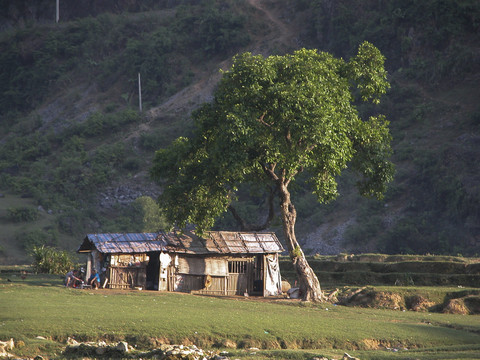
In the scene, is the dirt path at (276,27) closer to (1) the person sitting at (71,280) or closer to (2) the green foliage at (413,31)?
(2) the green foliage at (413,31)

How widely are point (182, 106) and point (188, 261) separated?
186ft

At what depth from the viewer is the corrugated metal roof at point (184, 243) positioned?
31.6m

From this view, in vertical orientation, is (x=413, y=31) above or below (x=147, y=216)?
above

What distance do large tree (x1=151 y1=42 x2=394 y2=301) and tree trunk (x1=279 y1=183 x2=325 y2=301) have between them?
49 millimetres

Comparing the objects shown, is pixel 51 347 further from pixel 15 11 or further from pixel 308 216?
pixel 15 11

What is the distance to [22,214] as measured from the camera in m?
70.3

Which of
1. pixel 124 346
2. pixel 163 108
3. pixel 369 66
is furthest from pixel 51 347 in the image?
pixel 163 108

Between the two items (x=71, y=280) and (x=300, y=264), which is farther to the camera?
(x=300, y=264)

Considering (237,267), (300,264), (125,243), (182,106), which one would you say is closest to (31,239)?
(182,106)

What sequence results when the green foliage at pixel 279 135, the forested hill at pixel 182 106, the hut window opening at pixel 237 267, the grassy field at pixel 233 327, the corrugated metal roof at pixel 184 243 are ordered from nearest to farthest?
the grassy field at pixel 233 327 → the green foliage at pixel 279 135 → the corrugated metal roof at pixel 184 243 → the hut window opening at pixel 237 267 → the forested hill at pixel 182 106

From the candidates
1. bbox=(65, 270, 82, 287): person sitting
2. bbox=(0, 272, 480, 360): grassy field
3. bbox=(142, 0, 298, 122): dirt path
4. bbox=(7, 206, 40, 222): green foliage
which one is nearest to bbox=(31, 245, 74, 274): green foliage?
bbox=(65, 270, 82, 287): person sitting

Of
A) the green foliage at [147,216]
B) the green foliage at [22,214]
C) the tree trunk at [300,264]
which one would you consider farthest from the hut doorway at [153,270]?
the green foliage at [22,214]

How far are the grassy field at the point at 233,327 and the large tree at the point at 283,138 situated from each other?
20.1 feet

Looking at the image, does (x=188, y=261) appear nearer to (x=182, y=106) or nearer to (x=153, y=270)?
(x=153, y=270)
